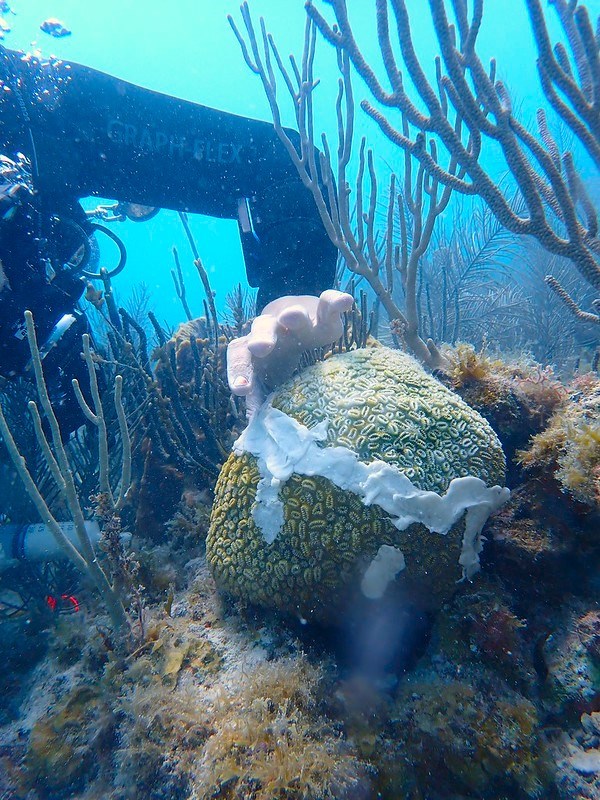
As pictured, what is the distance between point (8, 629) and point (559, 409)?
419 cm

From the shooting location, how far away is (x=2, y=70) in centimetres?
385

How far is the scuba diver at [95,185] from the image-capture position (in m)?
3.69

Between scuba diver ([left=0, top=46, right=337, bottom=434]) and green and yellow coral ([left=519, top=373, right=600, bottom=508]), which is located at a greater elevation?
scuba diver ([left=0, top=46, right=337, bottom=434])

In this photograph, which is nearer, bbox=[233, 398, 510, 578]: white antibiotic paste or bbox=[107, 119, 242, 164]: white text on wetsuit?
bbox=[233, 398, 510, 578]: white antibiotic paste

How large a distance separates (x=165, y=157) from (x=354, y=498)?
4092 mm

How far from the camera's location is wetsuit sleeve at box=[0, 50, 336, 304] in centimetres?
402

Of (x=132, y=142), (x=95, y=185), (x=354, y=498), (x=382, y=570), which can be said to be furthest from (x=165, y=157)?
(x=382, y=570)

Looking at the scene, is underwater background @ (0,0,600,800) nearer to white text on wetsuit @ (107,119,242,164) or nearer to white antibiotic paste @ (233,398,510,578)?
white antibiotic paste @ (233,398,510,578)

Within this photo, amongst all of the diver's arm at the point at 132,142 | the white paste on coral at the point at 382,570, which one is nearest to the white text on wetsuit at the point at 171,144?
the diver's arm at the point at 132,142

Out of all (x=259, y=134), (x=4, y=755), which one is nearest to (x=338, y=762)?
(x=4, y=755)

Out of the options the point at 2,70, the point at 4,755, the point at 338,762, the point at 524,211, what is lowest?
the point at 4,755

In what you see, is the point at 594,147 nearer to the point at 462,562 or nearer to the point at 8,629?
the point at 462,562

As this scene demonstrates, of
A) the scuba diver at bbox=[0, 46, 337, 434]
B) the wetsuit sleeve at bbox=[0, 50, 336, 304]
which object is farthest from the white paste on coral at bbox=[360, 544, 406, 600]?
the wetsuit sleeve at bbox=[0, 50, 336, 304]

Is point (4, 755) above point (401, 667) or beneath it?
beneath
